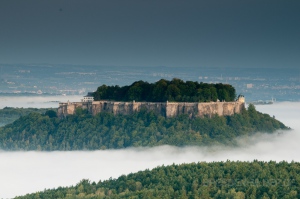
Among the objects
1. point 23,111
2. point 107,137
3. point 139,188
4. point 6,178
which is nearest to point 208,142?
point 107,137

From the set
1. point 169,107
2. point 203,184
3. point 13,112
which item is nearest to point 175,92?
point 169,107

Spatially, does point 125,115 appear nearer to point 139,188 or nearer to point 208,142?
point 208,142

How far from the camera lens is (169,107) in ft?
363

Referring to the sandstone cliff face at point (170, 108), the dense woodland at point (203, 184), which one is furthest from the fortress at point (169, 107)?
the dense woodland at point (203, 184)

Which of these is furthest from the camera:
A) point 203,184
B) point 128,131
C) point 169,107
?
point 128,131

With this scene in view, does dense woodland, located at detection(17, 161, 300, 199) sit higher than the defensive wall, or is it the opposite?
the defensive wall

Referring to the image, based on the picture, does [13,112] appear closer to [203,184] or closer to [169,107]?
[169,107]

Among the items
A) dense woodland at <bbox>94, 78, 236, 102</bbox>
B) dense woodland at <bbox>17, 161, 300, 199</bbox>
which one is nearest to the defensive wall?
dense woodland at <bbox>94, 78, 236, 102</bbox>

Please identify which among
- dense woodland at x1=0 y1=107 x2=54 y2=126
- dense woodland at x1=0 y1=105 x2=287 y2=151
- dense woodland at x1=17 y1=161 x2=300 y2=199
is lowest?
dense woodland at x1=17 y1=161 x2=300 y2=199

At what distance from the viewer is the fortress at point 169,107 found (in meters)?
110

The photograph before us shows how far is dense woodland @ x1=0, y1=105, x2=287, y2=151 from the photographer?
358 ft

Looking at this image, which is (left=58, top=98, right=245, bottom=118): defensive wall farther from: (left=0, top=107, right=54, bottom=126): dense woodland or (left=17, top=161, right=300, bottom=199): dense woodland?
(left=0, top=107, right=54, bottom=126): dense woodland

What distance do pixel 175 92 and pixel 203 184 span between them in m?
39.1

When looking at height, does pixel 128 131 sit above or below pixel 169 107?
below
